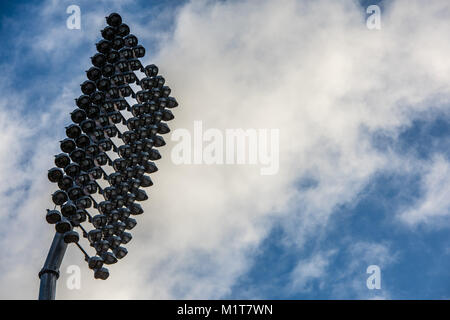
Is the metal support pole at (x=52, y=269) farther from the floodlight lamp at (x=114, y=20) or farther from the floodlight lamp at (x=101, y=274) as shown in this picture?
the floodlight lamp at (x=114, y=20)

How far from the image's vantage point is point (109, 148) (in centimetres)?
2367

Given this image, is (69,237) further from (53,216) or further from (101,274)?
(101,274)

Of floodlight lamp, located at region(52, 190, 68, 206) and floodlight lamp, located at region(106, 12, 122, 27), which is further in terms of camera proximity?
floodlight lamp, located at region(106, 12, 122, 27)

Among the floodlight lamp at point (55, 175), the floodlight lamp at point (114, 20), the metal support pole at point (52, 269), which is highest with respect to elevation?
the floodlight lamp at point (114, 20)

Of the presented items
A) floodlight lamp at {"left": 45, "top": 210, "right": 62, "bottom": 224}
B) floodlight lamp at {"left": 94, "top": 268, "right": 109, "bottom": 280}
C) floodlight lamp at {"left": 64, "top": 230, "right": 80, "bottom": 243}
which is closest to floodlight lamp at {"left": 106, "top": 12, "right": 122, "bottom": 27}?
floodlight lamp at {"left": 45, "top": 210, "right": 62, "bottom": 224}

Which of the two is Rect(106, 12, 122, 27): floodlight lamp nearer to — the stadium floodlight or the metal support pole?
the stadium floodlight

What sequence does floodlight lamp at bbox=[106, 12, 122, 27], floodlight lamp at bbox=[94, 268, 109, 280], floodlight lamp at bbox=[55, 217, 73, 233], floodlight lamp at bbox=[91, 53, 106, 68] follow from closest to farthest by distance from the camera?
floodlight lamp at bbox=[55, 217, 73, 233], floodlight lamp at bbox=[94, 268, 109, 280], floodlight lamp at bbox=[91, 53, 106, 68], floodlight lamp at bbox=[106, 12, 122, 27]

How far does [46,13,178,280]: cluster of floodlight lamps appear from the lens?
Answer: 22359mm

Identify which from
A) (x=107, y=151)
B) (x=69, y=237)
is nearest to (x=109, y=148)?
(x=107, y=151)

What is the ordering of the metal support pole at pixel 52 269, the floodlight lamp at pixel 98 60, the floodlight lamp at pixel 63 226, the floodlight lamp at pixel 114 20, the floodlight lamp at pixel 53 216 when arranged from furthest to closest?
the floodlight lamp at pixel 114 20 < the floodlight lamp at pixel 98 60 < the floodlight lamp at pixel 53 216 < the floodlight lamp at pixel 63 226 < the metal support pole at pixel 52 269

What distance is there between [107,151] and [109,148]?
0.47 ft

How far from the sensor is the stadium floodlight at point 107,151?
22.1 m

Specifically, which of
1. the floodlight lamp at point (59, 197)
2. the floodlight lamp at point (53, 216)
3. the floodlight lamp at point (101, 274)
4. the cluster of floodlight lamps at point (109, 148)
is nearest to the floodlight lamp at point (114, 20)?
the cluster of floodlight lamps at point (109, 148)
